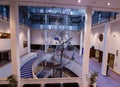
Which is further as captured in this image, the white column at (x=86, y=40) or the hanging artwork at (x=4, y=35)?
the hanging artwork at (x=4, y=35)

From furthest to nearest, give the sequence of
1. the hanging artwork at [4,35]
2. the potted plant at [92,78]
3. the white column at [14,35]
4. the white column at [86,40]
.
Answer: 1. the hanging artwork at [4,35]
2. the white column at [86,40]
3. the potted plant at [92,78]
4. the white column at [14,35]

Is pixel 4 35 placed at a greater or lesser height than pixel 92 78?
greater

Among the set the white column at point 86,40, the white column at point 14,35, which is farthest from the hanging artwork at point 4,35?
the white column at point 86,40

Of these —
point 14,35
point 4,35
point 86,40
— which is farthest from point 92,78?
point 4,35

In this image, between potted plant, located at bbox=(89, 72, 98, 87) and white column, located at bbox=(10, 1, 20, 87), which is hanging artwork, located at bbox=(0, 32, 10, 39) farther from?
potted plant, located at bbox=(89, 72, 98, 87)

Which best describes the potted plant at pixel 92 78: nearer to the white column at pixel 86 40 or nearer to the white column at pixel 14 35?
the white column at pixel 86 40

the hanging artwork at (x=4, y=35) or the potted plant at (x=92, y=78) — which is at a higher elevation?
the hanging artwork at (x=4, y=35)

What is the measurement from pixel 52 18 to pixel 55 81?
13.7 m

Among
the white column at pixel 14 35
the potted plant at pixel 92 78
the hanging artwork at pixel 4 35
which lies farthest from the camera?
the hanging artwork at pixel 4 35

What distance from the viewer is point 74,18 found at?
1802 centimetres

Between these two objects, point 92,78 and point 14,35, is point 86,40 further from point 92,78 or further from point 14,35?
point 14,35

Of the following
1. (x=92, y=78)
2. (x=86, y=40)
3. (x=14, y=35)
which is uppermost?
(x=14, y=35)

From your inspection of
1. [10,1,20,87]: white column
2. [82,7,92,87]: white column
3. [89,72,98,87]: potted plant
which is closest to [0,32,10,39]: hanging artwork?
[10,1,20,87]: white column

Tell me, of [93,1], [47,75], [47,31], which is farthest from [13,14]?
[47,31]
